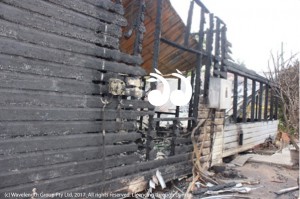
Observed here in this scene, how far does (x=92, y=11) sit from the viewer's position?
4.60 meters

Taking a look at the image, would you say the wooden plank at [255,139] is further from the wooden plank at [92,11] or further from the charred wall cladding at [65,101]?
the wooden plank at [92,11]

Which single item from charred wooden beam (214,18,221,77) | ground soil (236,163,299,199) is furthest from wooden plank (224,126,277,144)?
charred wooden beam (214,18,221,77)

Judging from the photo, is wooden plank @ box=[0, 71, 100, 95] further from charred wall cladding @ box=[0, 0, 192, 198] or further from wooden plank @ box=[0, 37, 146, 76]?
wooden plank @ box=[0, 37, 146, 76]

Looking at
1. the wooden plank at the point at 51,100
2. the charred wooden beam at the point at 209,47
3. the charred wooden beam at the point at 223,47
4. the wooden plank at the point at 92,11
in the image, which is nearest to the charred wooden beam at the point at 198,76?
the charred wooden beam at the point at 209,47

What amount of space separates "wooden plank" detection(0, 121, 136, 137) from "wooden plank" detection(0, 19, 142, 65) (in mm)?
1001

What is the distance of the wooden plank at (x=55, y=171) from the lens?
3.61 metres

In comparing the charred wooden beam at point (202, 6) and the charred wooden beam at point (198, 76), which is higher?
the charred wooden beam at point (202, 6)

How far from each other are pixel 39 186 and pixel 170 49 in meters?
4.72

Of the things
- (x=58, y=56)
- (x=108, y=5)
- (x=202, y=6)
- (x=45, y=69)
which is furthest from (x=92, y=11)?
(x=202, y=6)

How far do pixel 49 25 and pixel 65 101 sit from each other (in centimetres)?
102

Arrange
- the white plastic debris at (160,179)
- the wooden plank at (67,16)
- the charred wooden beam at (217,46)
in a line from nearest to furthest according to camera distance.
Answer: the wooden plank at (67,16)
the white plastic debris at (160,179)
the charred wooden beam at (217,46)

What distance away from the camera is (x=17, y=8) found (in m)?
3.64

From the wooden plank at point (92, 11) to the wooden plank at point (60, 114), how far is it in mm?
1398

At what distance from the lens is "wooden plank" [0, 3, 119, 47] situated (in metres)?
3.56
